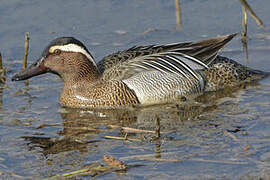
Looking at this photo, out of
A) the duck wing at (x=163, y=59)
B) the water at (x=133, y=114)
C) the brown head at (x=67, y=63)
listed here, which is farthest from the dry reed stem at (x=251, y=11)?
the brown head at (x=67, y=63)

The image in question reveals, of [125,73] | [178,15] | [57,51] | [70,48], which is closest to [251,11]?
[178,15]

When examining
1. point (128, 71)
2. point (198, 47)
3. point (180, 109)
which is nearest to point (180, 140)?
point (180, 109)

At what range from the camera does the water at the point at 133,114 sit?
6.13 m

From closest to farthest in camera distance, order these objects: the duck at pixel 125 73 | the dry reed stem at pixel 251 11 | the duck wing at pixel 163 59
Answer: the duck at pixel 125 73
the duck wing at pixel 163 59
the dry reed stem at pixel 251 11

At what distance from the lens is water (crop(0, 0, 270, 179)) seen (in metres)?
6.13

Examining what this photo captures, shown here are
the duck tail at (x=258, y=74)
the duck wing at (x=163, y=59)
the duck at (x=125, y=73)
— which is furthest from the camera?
the duck tail at (x=258, y=74)

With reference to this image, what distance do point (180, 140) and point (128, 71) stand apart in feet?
7.48

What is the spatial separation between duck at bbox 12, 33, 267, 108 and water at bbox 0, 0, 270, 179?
0.81ft

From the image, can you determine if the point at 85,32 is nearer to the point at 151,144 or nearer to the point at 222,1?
the point at 222,1

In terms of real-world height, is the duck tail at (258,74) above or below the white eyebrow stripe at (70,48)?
below

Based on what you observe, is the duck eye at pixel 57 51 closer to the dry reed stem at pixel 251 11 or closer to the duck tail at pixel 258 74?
the dry reed stem at pixel 251 11

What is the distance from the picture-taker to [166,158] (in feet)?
20.4

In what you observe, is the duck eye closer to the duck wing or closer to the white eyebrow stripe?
the white eyebrow stripe

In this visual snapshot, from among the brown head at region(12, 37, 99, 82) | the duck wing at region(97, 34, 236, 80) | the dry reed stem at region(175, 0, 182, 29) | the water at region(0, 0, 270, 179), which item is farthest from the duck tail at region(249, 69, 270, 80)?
the brown head at region(12, 37, 99, 82)
